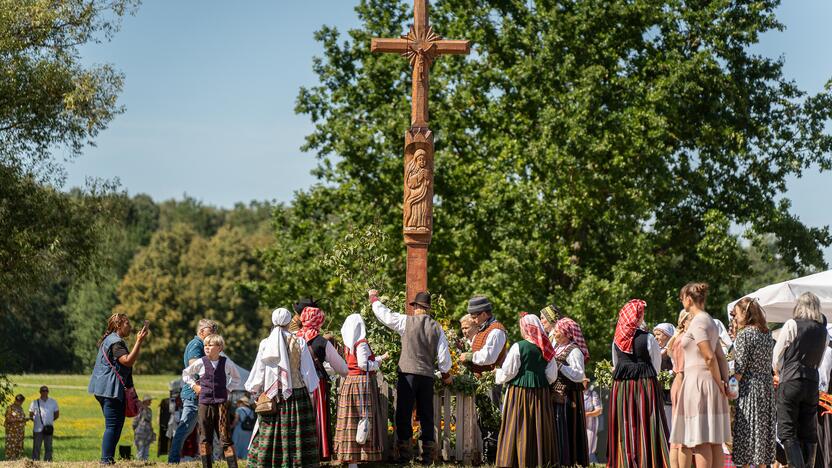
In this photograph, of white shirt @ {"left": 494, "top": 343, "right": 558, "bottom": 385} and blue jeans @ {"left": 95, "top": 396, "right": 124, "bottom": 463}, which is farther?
blue jeans @ {"left": 95, "top": 396, "right": 124, "bottom": 463}

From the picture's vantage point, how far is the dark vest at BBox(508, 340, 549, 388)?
10570mm

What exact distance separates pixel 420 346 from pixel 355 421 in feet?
3.25

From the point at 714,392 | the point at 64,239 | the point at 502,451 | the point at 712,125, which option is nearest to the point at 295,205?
the point at 64,239

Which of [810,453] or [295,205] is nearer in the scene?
[810,453]

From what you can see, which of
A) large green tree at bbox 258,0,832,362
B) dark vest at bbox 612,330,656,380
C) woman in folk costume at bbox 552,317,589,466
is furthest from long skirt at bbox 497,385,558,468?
large green tree at bbox 258,0,832,362

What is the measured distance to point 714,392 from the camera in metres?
8.93

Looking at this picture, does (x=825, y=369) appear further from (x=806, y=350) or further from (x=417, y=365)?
(x=417, y=365)

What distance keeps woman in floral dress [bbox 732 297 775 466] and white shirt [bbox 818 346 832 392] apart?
2.38 m

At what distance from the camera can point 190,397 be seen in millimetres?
11648

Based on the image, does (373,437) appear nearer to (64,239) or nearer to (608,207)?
(64,239)

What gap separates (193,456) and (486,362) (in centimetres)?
591

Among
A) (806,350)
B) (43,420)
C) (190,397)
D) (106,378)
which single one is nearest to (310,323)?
(190,397)

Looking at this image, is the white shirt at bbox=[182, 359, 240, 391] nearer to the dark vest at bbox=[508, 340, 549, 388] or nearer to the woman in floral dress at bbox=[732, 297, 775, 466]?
the dark vest at bbox=[508, 340, 549, 388]

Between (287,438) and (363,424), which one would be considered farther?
(363,424)
